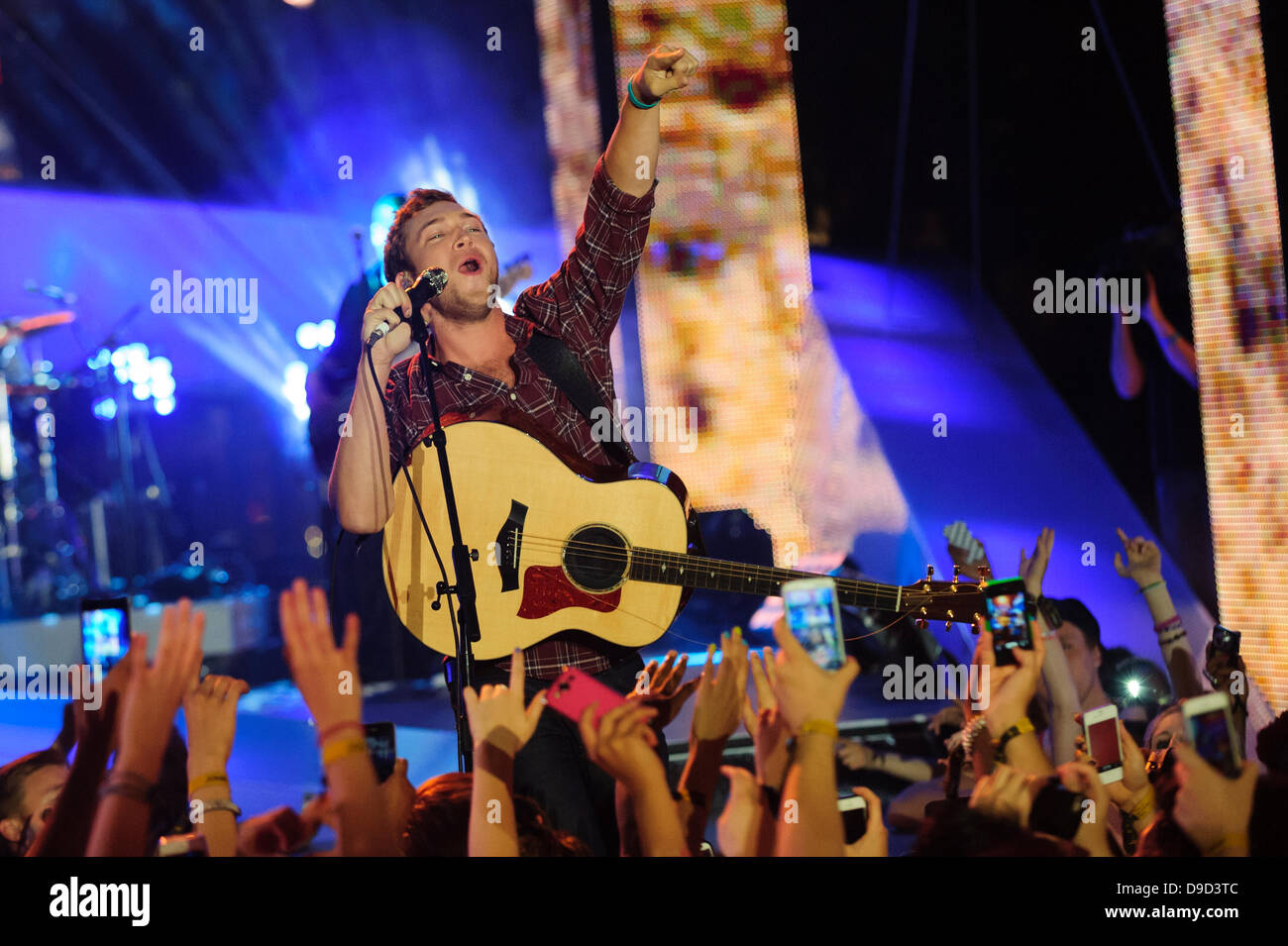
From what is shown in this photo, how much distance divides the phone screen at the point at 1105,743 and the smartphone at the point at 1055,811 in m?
0.41


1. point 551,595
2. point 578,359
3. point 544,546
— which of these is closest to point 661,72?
point 578,359

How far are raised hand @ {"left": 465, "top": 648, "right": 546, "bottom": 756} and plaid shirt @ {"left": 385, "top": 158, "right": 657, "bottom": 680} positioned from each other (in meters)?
0.77

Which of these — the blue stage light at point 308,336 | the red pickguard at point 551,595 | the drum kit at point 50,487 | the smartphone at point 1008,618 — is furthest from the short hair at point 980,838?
the drum kit at point 50,487

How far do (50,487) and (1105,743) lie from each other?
678 cm

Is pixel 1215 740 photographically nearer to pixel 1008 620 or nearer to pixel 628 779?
pixel 1008 620

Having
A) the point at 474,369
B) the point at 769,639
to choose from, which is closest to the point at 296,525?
the point at 769,639

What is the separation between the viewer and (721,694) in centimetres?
228

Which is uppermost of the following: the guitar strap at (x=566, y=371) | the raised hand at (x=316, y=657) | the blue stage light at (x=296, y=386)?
the blue stage light at (x=296, y=386)

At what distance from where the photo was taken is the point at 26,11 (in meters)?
5.99

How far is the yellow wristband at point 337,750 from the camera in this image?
1961mm

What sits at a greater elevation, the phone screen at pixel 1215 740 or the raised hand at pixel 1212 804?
the phone screen at pixel 1215 740

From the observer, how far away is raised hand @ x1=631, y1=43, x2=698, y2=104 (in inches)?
111

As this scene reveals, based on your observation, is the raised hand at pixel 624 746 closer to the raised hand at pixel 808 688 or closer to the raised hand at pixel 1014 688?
the raised hand at pixel 808 688
